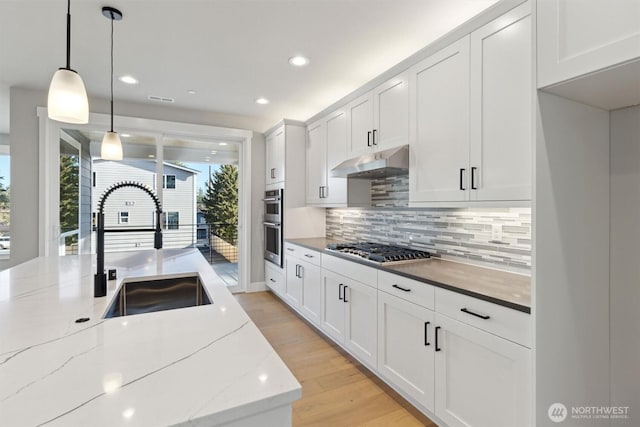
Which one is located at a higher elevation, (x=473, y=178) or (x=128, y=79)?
(x=128, y=79)

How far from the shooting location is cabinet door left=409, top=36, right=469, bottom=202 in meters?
Answer: 1.96

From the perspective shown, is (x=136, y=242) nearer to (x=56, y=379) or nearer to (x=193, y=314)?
(x=193, y=314)

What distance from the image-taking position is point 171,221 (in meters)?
4.53

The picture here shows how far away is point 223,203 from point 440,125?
3688mm

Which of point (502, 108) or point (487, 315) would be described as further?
point (502, 108)

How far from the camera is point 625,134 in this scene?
1.44 m

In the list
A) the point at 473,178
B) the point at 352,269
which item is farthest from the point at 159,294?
the point at 473,178

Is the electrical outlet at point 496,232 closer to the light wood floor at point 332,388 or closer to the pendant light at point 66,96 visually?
the light wood floor at point 332,388

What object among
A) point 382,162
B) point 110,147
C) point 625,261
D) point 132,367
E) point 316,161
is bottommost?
point 132,367

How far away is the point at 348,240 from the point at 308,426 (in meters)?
2.20

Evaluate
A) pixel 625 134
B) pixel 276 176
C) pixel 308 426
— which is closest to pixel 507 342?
pixel 625 134

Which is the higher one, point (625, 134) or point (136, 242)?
point (625, 134)

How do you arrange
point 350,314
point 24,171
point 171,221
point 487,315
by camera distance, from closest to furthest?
point 487,315, point 350,314, point 24,171, point 171,221

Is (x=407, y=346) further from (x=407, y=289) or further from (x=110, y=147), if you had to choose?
(x=110, y=147)
